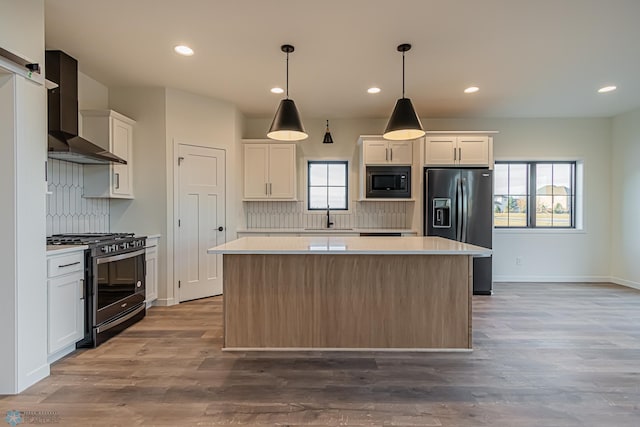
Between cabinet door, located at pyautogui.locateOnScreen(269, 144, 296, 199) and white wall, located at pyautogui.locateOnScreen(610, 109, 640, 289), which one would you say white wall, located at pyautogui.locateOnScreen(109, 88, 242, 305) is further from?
white wall, located at pyautogui.locateOnScreen(610, 109, 640, 289)

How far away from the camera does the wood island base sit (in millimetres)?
2854

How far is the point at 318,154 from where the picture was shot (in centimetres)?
554

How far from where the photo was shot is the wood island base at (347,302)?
2854 millimetres

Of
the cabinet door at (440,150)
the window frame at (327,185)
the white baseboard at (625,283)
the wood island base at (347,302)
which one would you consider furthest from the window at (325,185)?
the white baseboard at (625,283)

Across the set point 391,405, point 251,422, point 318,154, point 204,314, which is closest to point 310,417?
point 251,422

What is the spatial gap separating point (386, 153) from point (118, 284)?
3.72 metres

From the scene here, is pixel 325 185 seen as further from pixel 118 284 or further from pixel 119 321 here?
pixel 119 321

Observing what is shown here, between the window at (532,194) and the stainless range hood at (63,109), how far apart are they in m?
5.56

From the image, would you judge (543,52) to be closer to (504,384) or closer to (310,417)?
(504,384)

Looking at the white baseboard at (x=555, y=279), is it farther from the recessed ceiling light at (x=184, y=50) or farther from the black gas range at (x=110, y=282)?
the recessed ceiling light at (x=184, y=50)

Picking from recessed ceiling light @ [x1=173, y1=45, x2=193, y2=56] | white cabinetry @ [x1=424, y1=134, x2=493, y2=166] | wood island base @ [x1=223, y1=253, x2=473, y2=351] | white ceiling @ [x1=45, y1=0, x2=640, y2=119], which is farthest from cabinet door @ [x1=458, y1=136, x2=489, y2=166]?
recessed ceiling light @ [x1=173, y1=45, x2=193, y2=56]

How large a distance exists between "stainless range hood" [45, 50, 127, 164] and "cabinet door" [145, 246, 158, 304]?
4.15 ft

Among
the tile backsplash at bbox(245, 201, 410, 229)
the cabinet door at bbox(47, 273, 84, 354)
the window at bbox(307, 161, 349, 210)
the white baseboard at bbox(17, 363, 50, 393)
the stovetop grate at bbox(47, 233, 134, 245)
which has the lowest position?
the white baseboard at bbox(17, 363, 50, 393)

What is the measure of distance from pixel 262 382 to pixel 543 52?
3.68 m
